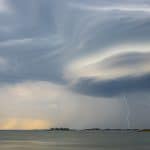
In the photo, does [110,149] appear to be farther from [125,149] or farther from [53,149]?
[53,149]

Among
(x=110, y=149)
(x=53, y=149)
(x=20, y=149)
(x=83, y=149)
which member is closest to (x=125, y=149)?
(x=110, y=149)

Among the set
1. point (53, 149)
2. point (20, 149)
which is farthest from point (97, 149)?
point (20, 149)

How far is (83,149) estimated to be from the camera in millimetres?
161750

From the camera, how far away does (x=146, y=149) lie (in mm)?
154125

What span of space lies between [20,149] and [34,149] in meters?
5.81

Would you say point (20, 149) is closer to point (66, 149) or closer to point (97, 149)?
point (66, 149)

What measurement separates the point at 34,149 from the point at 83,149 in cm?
1877

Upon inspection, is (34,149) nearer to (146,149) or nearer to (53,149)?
(53,149)

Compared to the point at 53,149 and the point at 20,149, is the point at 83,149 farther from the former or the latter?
the point at 20,149

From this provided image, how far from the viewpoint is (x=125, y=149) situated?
157 m

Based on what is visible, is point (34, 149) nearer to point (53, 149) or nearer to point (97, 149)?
point (53, 149)

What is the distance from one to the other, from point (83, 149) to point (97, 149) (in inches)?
213

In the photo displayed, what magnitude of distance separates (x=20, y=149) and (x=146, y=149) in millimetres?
48074

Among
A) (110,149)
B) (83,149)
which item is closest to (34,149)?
(83,149)
